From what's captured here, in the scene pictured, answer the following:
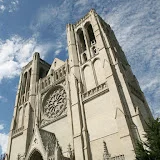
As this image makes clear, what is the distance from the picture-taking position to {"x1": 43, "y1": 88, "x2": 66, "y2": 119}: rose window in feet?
60.6

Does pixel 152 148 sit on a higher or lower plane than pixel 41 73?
lower

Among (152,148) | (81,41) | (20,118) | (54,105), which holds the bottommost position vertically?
(152,148)

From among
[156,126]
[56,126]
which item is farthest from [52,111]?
[156,126]

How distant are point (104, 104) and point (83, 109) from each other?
220 cm

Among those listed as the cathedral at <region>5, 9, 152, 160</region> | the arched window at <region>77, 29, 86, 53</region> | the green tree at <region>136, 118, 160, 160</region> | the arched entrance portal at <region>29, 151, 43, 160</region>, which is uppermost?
the arched window at <region>77, 29, 86, 53</region>

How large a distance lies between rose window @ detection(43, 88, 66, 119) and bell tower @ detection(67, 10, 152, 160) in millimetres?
2295

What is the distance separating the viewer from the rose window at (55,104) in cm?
1848

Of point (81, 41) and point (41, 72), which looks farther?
point (41, 72)

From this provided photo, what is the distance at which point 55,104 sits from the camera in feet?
63.7

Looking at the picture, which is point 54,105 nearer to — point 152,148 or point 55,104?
point 55,104

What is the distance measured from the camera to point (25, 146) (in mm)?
18625

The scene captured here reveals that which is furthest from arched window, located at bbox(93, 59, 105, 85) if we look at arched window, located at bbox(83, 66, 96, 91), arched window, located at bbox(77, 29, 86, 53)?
arched window, located at bbox(77, 29, 86, 53)

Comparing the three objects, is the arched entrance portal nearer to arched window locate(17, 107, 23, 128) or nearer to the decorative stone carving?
the decorative stone carving

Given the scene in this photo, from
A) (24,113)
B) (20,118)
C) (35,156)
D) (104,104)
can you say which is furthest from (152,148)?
(20,118)
